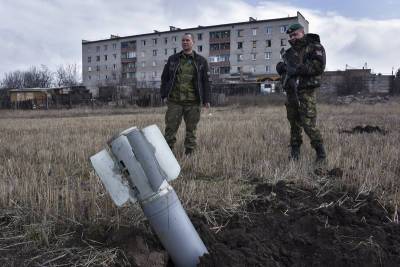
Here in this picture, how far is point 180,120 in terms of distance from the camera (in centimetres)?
664

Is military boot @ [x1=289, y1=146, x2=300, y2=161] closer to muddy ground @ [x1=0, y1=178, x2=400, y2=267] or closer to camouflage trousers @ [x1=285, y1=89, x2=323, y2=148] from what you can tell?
camouflage trousers @ [x1=285, y1=89, x2=323, y2=148]

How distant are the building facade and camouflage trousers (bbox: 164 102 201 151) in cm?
5696

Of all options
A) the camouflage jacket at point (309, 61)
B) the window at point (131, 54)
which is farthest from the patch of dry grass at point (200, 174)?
the window at point (131, 54)

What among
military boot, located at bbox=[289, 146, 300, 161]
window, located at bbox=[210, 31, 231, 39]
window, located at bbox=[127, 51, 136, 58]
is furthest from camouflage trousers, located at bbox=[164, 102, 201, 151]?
window, located at bbox=[127, 51, 136, 58]

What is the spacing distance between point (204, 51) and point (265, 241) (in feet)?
251

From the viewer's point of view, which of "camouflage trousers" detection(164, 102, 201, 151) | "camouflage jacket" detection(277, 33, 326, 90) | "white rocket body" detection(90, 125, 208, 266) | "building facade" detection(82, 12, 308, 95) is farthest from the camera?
"building facade" detection(82, 12, 308, 95)

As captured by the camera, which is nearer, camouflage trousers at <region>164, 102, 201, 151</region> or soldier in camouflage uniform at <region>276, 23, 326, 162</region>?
soldier in camouflage uniform at <region>276, 23, 326, 162</region>

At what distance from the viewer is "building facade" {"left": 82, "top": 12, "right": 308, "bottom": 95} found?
7100 centimetres

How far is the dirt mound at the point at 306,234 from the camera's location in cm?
262

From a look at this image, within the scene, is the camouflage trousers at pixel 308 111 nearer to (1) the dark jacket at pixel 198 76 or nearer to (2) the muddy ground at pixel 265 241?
(1) the dark jacket at pixel 198 76

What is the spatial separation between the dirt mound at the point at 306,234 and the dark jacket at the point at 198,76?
9.82 feet

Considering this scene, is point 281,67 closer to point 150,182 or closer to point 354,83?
point 150,182

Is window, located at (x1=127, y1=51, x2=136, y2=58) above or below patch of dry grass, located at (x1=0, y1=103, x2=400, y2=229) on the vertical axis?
above

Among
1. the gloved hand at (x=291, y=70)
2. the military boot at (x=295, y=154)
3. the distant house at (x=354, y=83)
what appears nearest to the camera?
the gloved hand at (x=291, y=70)
